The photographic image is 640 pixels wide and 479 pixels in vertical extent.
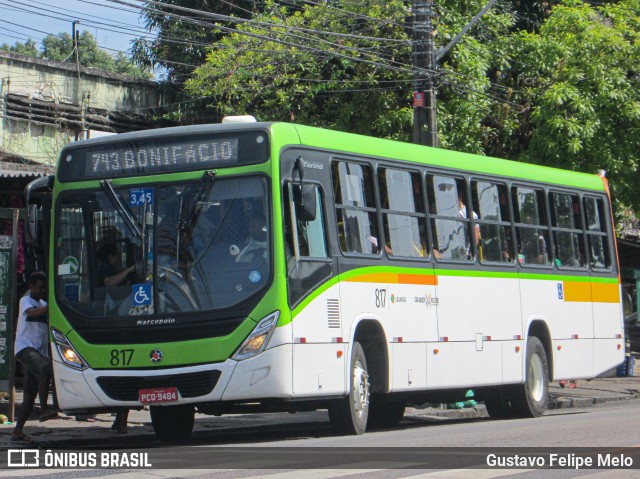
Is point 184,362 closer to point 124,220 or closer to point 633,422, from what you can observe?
point 124,220

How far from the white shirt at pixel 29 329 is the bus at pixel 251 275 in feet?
2.48

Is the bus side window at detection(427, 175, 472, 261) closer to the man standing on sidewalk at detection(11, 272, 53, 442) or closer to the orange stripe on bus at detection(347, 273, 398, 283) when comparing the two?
the orange stripe on bus at detection(347, 273, 398, 283)

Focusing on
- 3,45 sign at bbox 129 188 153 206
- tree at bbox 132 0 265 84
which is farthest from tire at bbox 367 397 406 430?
tree at bbox 132 0 265 84

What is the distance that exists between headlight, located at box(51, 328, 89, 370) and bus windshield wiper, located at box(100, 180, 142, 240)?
1.37 meters

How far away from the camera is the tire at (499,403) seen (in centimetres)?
1678

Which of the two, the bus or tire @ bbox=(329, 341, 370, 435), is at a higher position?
the bus

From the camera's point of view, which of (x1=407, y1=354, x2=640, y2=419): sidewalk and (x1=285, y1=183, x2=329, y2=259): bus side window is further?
(x1=407, y1=354, x2=640, y2=419): sidewalk

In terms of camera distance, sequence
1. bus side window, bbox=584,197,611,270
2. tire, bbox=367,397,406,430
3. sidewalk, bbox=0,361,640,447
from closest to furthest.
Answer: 1. sidewalk, bbox=0,361,640,447
2. tire, bbox=367,397,406,430
3. bus side window, bbox=584,197,611,270

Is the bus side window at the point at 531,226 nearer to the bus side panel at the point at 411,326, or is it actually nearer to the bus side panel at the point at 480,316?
the bus side panel at the point at 480,316

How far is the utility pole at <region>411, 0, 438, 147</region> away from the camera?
18938 mm

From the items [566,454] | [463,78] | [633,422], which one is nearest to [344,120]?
[463,78]

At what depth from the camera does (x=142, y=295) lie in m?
11.7

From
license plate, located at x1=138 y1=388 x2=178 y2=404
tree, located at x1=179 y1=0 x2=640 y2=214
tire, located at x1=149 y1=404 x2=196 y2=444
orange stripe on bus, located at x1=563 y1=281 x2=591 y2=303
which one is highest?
tree, located at x1=179 y1=0 x2=640 y2=214

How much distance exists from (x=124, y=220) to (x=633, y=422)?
6485 millimetres
